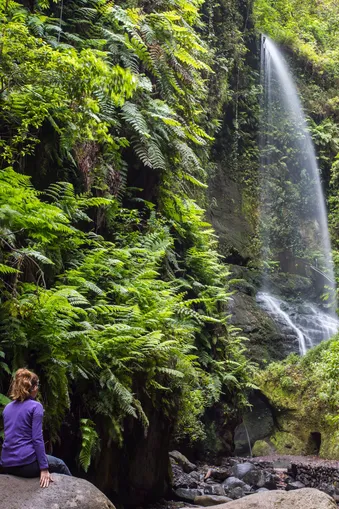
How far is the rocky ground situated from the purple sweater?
320 centimetres

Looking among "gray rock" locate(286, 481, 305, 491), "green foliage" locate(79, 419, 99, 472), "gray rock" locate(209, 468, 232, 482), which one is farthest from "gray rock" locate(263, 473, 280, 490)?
"green foliage" locate(79, 419, 99, 472)

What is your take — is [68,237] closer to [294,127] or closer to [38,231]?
[38,231]

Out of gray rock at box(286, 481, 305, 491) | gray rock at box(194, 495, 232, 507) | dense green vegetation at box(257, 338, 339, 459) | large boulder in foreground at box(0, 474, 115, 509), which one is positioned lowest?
dense green vegetation at box(257, 338, 339, 459)

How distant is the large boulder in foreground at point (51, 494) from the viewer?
136 inches

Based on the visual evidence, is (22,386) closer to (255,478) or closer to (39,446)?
(39,446)

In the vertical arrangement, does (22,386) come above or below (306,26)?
below

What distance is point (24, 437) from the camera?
12.1ft

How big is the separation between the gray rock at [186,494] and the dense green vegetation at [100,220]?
3.64 ft

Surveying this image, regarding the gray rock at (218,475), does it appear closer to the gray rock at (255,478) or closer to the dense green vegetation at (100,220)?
the gray rock at (255,478)

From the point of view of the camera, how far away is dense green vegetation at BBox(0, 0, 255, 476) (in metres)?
4.78

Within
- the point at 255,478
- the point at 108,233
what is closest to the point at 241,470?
the point at 255,478

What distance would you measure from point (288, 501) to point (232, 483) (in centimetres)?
377

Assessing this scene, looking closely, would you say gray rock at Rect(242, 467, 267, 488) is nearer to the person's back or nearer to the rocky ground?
the rocky ground

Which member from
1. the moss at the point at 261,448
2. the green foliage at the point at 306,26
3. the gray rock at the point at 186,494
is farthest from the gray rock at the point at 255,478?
the green foliage at the point at 306,26
